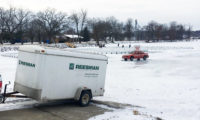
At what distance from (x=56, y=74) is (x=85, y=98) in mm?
1850

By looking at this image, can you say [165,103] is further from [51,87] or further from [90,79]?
[51,87]

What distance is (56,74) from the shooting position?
374 inches

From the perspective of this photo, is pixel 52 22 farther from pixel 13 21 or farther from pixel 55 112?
pixel 55 112

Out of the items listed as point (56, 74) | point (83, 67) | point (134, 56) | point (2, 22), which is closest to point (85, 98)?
point (83, 67)

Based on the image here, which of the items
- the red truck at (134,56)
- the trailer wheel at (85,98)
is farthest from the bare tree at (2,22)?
the trailer wheel at (85,98)

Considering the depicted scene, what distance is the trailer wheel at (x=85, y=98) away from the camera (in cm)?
1046

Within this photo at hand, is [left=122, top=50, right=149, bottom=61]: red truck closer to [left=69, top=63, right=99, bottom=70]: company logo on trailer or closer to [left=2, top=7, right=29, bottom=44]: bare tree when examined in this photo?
[left=69, top=63, right=99, bottom=70]: company logo on trailer

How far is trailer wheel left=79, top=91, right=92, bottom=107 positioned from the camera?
10462 millimetres

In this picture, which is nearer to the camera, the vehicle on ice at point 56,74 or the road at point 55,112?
the road at point 55,112

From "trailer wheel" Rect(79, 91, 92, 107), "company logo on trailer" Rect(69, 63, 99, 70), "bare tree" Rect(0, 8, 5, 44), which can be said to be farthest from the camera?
"bare tree" Rect(0, 8, 5, 44)

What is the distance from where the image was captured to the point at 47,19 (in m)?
105

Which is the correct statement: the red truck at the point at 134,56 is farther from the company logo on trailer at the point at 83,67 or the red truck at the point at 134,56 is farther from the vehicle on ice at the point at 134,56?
the company logo on trailer at the point at 83,67

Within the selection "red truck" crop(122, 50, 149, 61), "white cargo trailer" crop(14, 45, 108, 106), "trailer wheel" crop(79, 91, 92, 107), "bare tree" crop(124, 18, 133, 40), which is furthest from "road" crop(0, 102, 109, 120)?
"bare tree" crop(124, 18, 133, 40)

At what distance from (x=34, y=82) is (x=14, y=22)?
3809 inches
